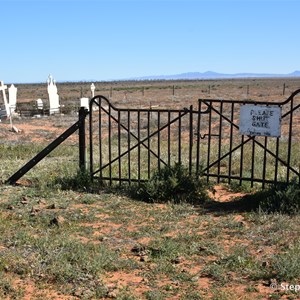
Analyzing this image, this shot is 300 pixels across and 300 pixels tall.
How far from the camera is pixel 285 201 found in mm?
6496

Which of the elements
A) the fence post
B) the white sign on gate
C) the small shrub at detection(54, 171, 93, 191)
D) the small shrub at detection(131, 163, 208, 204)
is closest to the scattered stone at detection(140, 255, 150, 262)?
the small shrub at detection(131, 163, 208, 204)

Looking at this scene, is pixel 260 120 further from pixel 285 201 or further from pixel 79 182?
pixel 79 182

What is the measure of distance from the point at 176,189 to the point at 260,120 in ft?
5.86

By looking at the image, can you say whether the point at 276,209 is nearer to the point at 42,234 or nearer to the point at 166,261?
the point at 166,261

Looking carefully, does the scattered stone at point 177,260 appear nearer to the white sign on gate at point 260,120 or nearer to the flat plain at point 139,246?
the flat plain at point 139,246

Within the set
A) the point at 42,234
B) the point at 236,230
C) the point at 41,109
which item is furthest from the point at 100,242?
the point at 41,109

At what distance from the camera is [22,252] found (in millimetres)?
5023

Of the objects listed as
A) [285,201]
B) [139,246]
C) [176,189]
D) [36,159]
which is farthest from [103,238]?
[36,159]

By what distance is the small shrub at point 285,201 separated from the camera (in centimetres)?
640

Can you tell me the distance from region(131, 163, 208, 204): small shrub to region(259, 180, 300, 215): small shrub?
1133mm

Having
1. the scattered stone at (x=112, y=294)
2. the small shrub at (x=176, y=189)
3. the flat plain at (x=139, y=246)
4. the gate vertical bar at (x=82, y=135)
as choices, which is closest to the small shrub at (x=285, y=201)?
the flat plain at (x=139, y=246)

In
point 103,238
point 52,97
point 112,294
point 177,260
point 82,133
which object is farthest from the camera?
point 52,97

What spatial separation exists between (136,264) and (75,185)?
3837 mm

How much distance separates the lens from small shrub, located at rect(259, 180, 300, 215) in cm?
640
